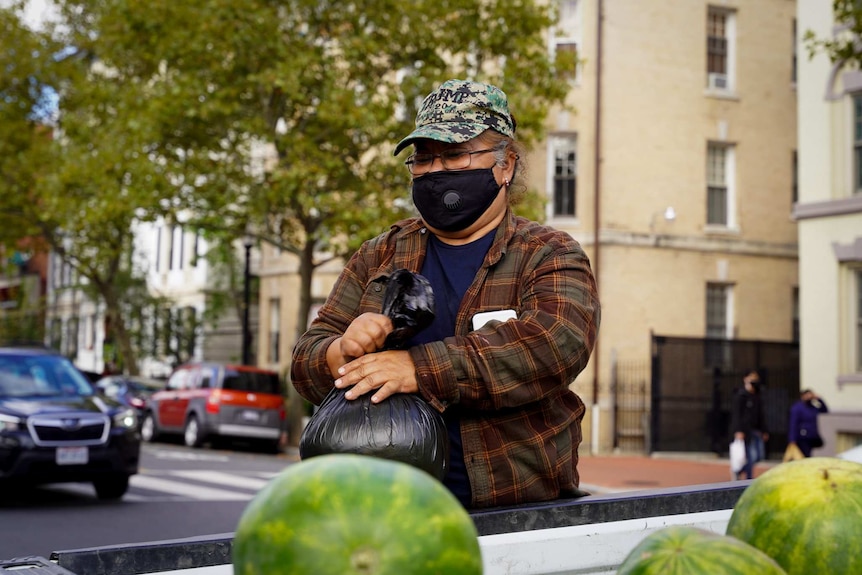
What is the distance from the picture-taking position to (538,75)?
25.6 meters

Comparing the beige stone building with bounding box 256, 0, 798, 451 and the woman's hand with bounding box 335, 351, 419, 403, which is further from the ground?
the beige stone building with bounding box 256, 0, 798, 451

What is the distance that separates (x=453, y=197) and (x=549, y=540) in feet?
3.54

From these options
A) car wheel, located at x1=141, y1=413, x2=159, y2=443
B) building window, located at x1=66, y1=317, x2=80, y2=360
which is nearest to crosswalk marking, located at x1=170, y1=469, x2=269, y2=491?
car wheel, located at x1=141, y1=413, x2=159, y2=443

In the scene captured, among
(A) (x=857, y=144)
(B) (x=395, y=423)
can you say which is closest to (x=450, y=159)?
(B) (x=395, y=423)

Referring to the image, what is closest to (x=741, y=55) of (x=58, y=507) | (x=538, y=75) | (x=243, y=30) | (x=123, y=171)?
(x=538, y=75)

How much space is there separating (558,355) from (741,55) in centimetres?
2993

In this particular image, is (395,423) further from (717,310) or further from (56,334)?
(56,334)

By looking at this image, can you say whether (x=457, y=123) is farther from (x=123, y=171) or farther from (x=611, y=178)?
(x=611, y=178)

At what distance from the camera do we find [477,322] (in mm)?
2941

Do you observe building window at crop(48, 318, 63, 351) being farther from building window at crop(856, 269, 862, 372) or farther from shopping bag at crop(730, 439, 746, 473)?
shopping bag at crop(730, 439, 746, 473)

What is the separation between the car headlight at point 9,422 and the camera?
42.5 feet

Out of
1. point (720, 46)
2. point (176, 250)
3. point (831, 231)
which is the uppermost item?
point (720, 46)

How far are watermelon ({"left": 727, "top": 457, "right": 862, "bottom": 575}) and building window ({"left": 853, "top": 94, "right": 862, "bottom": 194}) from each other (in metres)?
22.7

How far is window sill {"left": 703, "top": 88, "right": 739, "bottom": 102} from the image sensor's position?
30.7 meters
